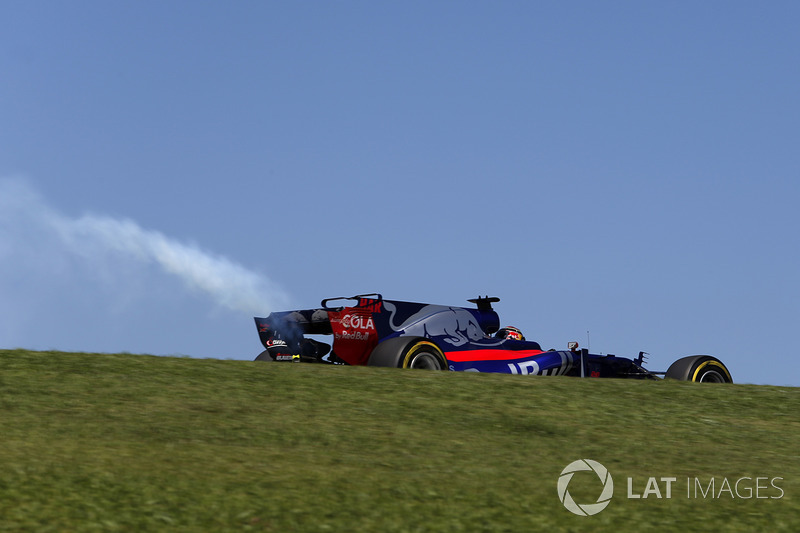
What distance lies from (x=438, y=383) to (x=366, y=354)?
3665mm

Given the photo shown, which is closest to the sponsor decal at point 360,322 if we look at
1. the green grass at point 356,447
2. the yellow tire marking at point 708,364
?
the green grass at point 356,447

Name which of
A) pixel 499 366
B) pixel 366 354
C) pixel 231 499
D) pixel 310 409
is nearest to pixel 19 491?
pixel 231 499

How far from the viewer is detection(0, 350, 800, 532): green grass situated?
7566mm

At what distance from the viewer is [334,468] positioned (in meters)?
8.80

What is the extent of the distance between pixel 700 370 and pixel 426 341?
17.2 feet

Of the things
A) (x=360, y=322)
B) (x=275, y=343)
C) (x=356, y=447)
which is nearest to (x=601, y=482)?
(x=356, y=447)

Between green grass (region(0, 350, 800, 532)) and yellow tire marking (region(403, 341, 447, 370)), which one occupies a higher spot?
yellow tire marking (region(403, 341, 447, 370))

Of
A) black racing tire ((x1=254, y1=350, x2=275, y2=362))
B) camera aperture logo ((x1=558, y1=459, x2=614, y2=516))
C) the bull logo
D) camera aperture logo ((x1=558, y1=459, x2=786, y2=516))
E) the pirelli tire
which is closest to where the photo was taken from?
camera aperture logo ((x1=558, y1=459, x2=614, y2=516))

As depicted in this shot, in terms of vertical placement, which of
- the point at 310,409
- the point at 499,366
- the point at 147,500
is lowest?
the point at 147,500

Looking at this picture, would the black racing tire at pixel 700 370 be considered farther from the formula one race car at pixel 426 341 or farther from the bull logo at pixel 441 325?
the bull logo at pixel 441 325

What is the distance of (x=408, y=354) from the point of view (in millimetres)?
15555

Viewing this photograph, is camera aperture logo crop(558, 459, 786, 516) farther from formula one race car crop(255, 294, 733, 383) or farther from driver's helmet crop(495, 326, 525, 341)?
driver's helmet crop(495, 326, 525, 341)

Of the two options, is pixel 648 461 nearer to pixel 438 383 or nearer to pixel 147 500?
pixel 438 383

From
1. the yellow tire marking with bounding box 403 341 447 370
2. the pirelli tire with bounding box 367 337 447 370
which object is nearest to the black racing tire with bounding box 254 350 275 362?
the pirelli tire with bounding box 367 337 447 370
